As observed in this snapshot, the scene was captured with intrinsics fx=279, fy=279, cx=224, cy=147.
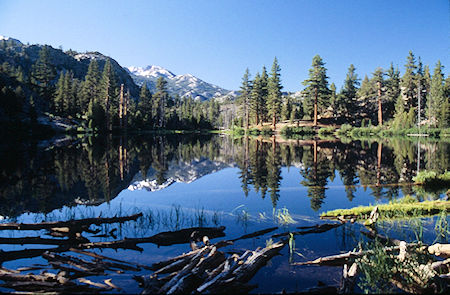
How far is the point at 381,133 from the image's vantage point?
52.4 meters

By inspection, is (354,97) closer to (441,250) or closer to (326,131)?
(326,131)

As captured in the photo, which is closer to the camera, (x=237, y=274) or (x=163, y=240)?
(x=237, y=274)

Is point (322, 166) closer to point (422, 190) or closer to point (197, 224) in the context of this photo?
point (422, 190)

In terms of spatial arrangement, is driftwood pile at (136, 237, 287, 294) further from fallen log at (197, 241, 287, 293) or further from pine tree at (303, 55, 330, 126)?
pine tree at (303, 55, 330, 126)

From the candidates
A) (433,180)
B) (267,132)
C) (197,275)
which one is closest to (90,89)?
(267,132)

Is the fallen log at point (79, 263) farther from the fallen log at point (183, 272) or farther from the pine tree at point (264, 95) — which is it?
the pine tree at point (264, 95)

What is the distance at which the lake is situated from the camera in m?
5.78

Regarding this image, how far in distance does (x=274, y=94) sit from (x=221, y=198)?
2256 inches

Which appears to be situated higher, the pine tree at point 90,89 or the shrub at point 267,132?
the pine tree at point 90,89

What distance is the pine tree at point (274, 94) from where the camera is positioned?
63.2 meters

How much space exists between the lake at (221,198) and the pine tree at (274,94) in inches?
1674

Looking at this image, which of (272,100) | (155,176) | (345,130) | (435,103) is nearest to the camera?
(155,176)

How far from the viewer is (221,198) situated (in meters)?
11.3

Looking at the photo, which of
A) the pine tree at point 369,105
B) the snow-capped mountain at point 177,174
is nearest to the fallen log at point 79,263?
the snow-capped mountain at point 177,174
